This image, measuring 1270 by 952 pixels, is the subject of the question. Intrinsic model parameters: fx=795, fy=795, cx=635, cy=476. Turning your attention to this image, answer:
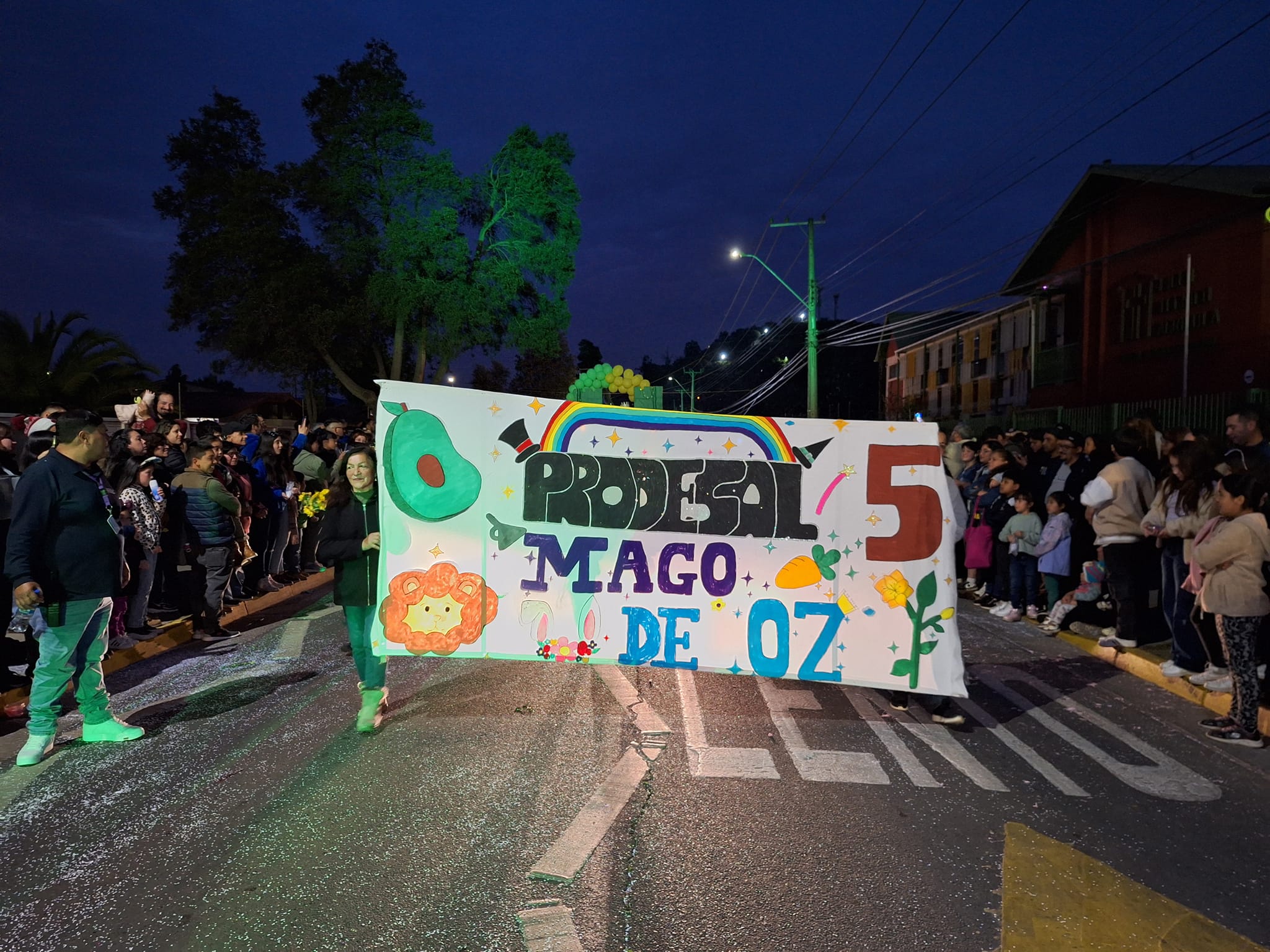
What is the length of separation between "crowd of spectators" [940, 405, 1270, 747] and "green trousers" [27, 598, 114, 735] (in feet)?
18.1

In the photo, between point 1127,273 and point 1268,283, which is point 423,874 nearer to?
point 1268,283

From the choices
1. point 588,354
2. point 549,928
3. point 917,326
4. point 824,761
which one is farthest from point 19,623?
point 588,354

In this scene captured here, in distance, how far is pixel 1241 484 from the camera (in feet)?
17.1

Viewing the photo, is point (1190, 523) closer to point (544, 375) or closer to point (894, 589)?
point (894, 589)

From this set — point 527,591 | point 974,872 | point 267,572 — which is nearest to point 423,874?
point 527,591

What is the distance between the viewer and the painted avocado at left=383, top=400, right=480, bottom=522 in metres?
5.15

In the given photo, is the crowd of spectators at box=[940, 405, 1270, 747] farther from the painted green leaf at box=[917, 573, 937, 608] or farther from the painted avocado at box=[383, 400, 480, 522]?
the painted avocado at box=[383, 400, 480, 522]

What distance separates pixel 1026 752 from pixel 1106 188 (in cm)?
Result: 2601

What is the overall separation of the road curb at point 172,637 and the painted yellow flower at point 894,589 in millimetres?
4504

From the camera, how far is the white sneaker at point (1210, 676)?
592cm

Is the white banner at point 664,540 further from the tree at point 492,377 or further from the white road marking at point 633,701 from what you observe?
the tree at point 492,377

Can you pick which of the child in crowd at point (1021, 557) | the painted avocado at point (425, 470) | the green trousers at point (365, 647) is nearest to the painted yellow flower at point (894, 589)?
the painted avocado at point (425, 470)

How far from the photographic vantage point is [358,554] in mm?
5121

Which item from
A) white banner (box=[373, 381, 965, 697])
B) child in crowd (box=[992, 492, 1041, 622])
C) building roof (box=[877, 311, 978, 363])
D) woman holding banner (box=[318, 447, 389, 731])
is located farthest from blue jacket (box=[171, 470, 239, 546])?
building roof (box=[877, 311, 978, 363])
